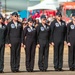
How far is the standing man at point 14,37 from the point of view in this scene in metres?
12.6

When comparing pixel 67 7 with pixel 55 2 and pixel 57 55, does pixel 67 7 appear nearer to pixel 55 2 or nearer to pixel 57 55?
pixel 55 2

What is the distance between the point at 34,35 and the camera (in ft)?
41.9

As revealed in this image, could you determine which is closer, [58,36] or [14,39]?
[14,39]

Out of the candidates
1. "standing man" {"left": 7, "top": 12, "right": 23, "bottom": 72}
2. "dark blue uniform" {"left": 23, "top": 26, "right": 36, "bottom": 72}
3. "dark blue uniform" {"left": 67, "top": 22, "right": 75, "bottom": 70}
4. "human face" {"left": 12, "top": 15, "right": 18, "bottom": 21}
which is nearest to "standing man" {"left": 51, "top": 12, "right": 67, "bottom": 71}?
"dark blue uniform" {"left": 67, "top": 22, "right": 75, "bottom": 70}

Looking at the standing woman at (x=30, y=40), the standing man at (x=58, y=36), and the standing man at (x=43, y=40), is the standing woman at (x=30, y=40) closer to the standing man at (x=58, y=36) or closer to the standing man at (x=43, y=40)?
the standing man at (x=43, y=40)

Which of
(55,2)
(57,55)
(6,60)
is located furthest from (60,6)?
(57,55)

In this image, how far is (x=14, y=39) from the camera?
12617mm

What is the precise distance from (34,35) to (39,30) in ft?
0.75

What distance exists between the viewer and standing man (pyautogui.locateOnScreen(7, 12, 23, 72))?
1261 centimetres

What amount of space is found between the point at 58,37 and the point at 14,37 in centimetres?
134

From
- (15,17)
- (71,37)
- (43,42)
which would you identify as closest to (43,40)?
(43,42)

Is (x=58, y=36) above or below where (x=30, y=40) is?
above

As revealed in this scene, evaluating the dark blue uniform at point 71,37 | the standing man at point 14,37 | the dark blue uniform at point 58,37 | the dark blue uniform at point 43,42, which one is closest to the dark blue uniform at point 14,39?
the standing man at point 14,37

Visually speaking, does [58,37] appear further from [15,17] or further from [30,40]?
[15,17]
